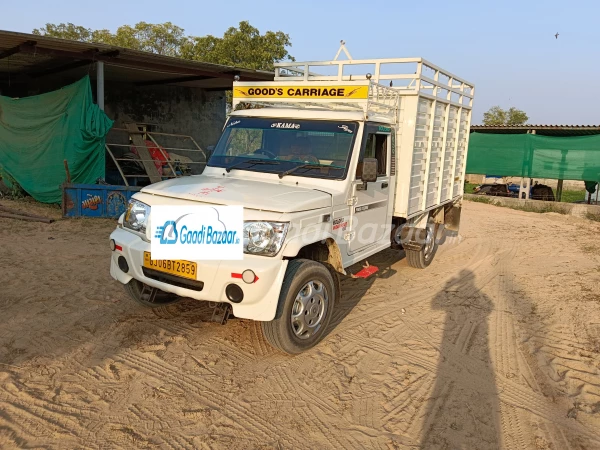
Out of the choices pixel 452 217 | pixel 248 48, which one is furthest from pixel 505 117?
pixel 452 217

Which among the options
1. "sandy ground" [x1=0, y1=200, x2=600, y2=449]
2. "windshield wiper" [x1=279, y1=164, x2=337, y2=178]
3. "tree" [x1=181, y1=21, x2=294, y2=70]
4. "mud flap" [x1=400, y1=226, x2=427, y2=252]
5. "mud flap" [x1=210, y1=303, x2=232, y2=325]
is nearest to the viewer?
"sandy ground" [x1=0, y1=200, x2=600, y2=449]

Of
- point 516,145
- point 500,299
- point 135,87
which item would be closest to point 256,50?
point 135,87

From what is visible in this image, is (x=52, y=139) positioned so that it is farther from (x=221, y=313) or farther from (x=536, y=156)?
(x=536, y=156)

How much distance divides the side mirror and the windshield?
0.61 feet

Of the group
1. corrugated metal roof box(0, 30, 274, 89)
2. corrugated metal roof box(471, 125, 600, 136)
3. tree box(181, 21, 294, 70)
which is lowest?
corrugated metal roof box(471, 125, 600, 136)

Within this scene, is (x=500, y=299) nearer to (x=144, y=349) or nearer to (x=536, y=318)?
(x=536, y=318)

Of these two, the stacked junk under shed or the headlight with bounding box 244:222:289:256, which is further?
the stacked junk under shed

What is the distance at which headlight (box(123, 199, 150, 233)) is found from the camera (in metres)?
4.20

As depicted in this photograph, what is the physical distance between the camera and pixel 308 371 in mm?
3996

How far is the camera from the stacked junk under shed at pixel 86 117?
9.97 m

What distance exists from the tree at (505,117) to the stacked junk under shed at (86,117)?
33.0 metres

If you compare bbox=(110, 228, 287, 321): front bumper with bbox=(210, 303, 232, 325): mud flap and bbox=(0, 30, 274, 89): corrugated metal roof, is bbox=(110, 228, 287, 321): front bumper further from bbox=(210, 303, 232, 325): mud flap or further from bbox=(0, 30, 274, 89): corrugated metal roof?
bbox=(0, 30, 274, 89): corrugated metal roof

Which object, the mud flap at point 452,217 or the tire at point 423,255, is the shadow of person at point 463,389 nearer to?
the tire at point 423,255

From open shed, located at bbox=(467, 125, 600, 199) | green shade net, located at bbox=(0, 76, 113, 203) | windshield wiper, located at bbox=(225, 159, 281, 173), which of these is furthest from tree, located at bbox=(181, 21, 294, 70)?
windshield wiper, located at bbox=(225, 159, 281, 173)
